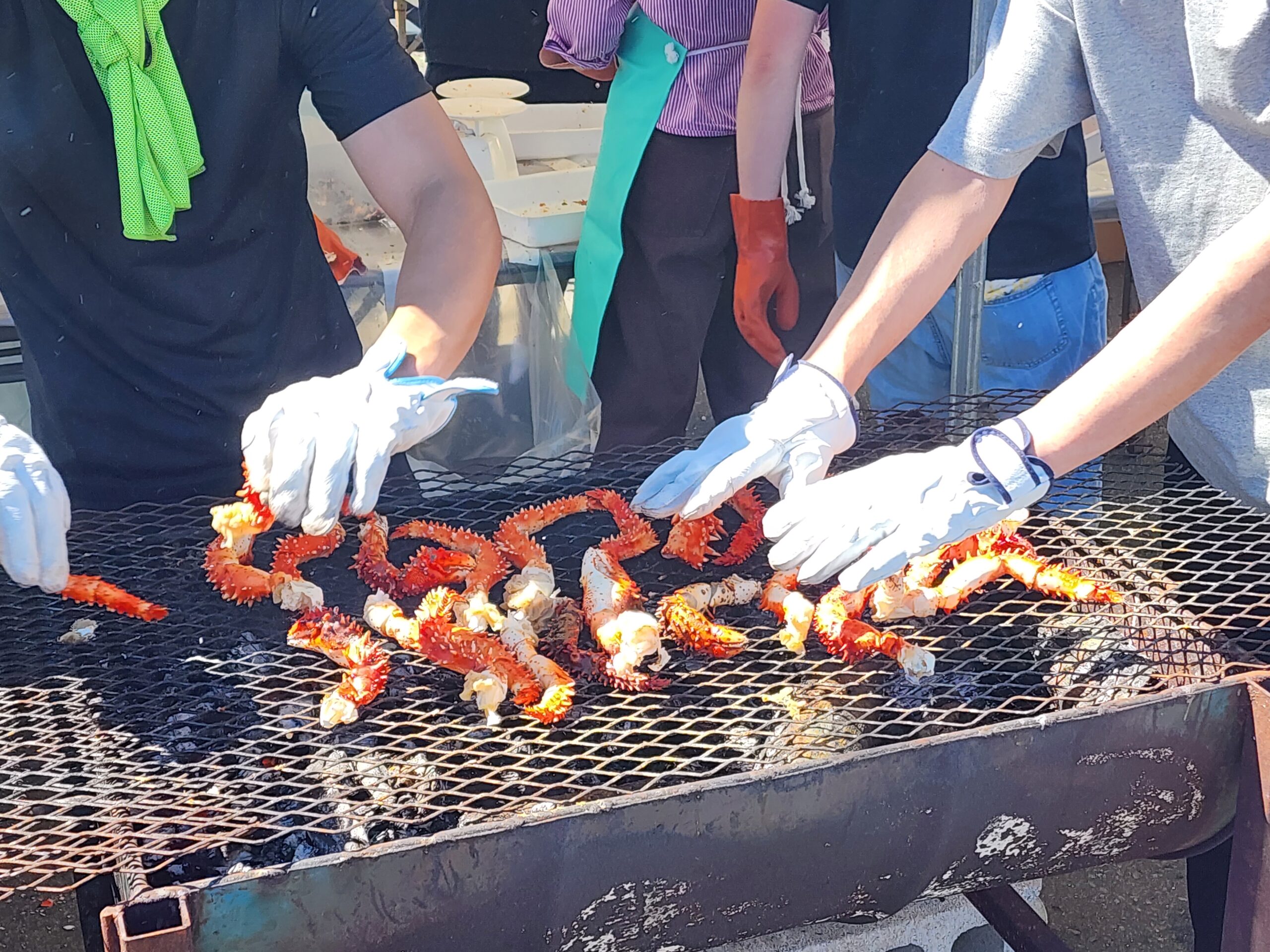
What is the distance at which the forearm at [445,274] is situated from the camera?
7.43 feet

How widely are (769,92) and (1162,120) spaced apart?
1391 mm

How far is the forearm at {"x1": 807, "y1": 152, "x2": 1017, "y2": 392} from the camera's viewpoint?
7.29 feet

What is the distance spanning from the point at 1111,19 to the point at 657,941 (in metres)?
1.69

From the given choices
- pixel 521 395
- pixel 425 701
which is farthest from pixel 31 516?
pixel 521 395

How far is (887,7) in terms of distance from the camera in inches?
115

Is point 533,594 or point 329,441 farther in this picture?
point 533,594

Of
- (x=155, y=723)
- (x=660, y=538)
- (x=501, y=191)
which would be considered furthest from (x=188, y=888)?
(x=501, y=191)

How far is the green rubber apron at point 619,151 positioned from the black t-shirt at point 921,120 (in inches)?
23.6

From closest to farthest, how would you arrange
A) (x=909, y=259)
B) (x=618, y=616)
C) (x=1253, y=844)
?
(x=1253, y=844) → (x=618, y=616) → (x=909, y=259)

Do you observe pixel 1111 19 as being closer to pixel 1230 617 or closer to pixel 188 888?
pixel 1230 617

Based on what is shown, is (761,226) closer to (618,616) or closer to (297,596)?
(618,616)

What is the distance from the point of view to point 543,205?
429cm

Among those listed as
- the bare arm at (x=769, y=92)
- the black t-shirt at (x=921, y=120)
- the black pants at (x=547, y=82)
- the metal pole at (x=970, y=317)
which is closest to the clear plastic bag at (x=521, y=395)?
the bare arm at (x=769, y=92)

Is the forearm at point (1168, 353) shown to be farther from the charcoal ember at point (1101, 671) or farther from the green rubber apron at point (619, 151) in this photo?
the green rubber apron at point (619, 151)
